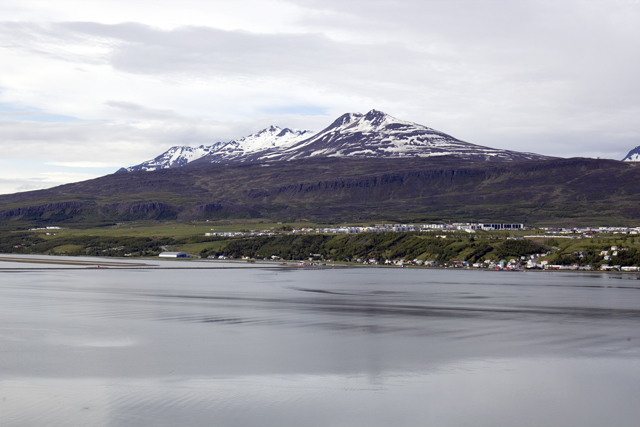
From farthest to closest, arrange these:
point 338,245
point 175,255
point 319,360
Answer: point 175,255 → point 338,245 → point 319,360

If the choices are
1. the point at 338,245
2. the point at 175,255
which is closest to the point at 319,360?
the point at 338,245

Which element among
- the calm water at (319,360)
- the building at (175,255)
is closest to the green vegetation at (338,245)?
the building at (175,255)

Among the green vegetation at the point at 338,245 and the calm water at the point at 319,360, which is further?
the green vegetation at the point at 338,245

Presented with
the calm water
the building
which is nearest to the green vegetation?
the building

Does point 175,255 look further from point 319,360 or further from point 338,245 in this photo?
point 319,360

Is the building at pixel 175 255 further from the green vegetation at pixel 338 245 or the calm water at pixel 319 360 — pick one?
the calm water at pixel 319 360

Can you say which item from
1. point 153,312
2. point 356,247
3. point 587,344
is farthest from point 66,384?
point 356,247

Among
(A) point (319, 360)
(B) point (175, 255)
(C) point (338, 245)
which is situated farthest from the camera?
(B) point (175, 255)

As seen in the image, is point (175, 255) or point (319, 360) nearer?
point (319, 360)

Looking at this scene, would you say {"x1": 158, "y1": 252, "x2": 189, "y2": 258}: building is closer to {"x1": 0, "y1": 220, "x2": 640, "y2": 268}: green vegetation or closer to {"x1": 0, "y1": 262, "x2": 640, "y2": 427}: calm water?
{"x1": 0, "y1": 220, "x2": 640, "y2": 268}: green vegetation
